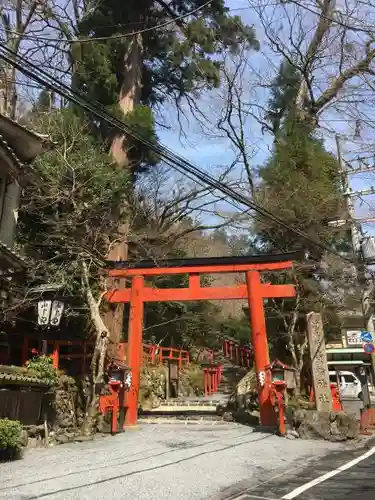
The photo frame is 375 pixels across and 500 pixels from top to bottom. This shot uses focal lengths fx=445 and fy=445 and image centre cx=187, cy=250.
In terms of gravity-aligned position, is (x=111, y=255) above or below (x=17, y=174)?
below

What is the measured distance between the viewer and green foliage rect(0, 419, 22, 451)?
831 centimetres

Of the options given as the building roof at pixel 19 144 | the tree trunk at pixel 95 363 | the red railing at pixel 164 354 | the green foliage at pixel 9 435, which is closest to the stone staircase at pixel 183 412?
the red railing at pixel 164 354

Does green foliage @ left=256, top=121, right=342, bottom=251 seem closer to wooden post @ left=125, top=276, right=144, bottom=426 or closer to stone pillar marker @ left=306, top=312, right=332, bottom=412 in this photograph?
stone pillar marker @ left=306, top=312, right=332, bottom=412

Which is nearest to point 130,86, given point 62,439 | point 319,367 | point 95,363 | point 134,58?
point 134,58

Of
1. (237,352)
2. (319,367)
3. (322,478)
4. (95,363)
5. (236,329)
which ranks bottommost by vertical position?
(322,478)

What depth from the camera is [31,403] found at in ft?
35.8

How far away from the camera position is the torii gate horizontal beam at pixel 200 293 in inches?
592

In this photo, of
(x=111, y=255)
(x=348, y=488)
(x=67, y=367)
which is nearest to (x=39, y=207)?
(x=111, y=255)

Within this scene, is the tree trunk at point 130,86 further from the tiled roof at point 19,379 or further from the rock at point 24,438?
the rock at point 24,438

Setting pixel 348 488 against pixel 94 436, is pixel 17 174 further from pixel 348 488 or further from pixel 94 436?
pixel 348 488

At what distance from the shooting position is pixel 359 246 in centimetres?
1634

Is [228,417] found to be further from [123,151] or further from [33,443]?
[123,151]

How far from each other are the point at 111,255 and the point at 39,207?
10.5 ft

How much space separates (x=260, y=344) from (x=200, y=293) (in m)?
2.63
